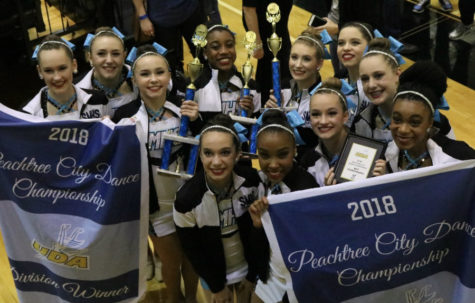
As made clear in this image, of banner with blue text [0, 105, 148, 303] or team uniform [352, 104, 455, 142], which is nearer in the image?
banner with blue text [0, 105, 148, 303]

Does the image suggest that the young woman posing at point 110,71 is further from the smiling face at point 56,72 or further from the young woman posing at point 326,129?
the young woman posing at point 326,129

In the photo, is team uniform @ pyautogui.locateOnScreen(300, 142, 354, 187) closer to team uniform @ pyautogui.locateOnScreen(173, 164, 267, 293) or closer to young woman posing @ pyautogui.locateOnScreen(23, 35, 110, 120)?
team uniform @ pyautogui.locateOnScreen(173, 164, 267, 293)

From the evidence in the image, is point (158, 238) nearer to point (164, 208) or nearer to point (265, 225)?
point (164, 208)

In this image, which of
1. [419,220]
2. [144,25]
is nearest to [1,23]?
[144,25]

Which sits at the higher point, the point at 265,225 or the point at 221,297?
the point at 265,225

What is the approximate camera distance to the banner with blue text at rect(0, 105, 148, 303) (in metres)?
2.63

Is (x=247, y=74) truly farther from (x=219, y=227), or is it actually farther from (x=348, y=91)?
(x=219, y=227)

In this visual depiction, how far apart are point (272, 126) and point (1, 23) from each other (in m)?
3.27

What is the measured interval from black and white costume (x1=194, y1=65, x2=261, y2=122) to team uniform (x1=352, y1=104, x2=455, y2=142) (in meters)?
0.55

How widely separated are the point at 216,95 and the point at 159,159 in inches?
19.1

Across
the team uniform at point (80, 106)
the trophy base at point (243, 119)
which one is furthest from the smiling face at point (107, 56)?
the trophy base at point (243, 119)

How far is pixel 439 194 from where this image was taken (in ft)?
7.62

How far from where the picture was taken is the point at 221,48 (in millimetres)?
3195

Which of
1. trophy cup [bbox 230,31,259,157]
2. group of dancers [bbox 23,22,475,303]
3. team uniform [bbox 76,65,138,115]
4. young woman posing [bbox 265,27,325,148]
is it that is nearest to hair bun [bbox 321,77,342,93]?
group of dancers [bbox 23,22,475,303]
